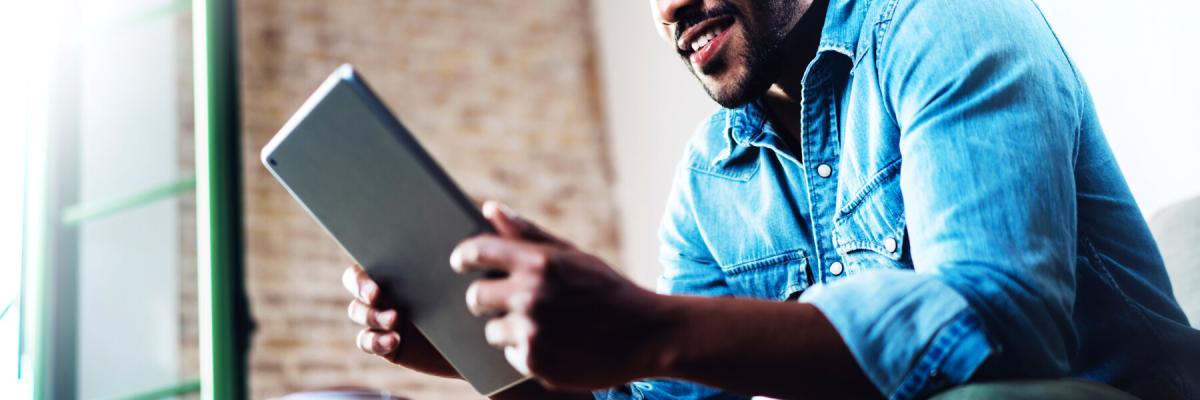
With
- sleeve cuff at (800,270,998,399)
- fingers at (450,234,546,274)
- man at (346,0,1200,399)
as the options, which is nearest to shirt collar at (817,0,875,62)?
man at (346,0,1200,399)

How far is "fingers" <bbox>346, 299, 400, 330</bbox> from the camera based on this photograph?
3.67ft

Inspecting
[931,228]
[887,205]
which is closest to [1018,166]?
[931,228]

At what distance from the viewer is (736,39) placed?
52.9 inches

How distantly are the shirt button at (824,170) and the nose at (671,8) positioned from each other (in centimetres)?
25

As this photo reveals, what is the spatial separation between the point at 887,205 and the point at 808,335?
13.6 inches

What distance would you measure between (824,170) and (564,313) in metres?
0.58

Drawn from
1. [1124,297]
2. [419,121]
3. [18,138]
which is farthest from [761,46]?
[419,121]

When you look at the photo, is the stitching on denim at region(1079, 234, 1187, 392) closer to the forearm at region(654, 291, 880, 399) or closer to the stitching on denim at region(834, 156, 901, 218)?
the stitching on denim at region(834, 156, 901, 218)

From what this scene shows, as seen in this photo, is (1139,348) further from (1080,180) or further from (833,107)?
(833,107)

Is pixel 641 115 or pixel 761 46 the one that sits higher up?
pixel 641 115

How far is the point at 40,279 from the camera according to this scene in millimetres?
1757

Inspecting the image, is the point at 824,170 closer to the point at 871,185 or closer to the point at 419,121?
the point at 871,185

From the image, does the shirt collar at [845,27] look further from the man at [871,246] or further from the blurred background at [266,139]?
the blurred background at [266,139]

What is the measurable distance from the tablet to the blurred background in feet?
1.99
